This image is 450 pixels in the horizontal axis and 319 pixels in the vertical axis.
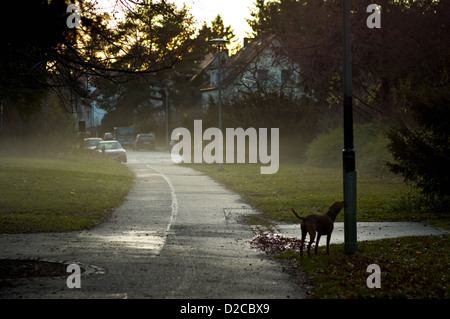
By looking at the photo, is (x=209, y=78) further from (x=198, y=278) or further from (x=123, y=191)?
(x=198, y=278)

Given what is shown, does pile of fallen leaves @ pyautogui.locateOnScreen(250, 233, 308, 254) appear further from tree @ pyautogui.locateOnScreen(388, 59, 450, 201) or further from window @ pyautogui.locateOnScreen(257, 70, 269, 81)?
window @ pyautogui.locateOnScreen(257, 70, 269, 81)

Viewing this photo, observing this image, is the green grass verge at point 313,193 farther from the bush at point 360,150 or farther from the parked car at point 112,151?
the parked car at point 112,151

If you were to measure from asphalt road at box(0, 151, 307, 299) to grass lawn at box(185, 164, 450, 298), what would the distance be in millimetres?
503

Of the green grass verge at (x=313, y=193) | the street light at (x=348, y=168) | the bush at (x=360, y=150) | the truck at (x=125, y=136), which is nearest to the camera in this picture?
the street light at (x=348, y=168)

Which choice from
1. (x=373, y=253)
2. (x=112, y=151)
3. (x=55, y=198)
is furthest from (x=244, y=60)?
(x=373, y=253)

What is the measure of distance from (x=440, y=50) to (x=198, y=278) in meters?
21.3

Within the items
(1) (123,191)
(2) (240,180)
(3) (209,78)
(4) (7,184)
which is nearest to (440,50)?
(2) (240,180)

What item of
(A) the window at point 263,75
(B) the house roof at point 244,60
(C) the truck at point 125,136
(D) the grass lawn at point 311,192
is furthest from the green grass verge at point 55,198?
(C) the truck at point 125,136

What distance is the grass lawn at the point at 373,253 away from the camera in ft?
25.7

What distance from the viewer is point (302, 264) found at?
375 inches

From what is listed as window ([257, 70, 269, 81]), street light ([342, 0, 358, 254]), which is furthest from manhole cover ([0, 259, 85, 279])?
window ([257, 70, 269, 81])

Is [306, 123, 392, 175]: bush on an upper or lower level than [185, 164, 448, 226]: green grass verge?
upper

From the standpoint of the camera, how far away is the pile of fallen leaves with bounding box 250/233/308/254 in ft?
36.0

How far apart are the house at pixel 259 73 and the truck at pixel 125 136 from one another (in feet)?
32.8
